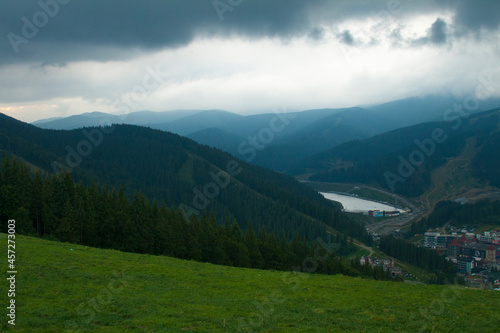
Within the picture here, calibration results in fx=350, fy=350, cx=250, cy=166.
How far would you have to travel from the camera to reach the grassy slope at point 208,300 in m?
15.5

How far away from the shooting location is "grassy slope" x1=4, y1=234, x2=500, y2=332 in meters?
15.5

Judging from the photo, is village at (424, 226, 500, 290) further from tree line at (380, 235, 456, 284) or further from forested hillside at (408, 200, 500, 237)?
forested hillside at (408, 200, 500, 237)

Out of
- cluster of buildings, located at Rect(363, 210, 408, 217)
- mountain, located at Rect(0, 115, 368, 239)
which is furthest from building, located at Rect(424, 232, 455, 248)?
cluster of buildings, located at Rect(363, 210, 408, 217)

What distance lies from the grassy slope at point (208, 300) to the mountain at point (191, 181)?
86.4 m

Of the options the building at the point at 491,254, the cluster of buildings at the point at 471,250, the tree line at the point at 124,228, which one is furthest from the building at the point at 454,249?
the tree line at the point at 124,228

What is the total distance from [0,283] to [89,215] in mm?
22106

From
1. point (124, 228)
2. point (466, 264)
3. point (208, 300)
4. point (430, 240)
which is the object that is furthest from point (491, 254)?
point (208, 300)

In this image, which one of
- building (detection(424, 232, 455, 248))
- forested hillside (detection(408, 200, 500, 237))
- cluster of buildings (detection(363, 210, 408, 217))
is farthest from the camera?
cluster of buildings (detection(363, 210, 408, 217))

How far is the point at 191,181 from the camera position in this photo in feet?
577

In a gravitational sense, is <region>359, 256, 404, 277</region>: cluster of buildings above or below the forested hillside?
below

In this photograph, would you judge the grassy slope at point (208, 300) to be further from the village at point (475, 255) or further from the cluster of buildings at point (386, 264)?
the village at point (475, 255)

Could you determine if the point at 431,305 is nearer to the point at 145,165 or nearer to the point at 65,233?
the point at 65,233

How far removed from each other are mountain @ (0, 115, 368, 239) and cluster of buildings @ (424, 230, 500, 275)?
73.1 ft

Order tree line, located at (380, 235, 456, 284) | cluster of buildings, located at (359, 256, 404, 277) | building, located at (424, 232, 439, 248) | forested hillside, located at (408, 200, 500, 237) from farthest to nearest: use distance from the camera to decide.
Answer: forested hillside, located at (408, 200, 500, 237) → building, located at (424, 232, 439, 248) → tree line, located at (380, 235, 456, 284) → cluster of buildings, located at (359, 256, 404, 277)
